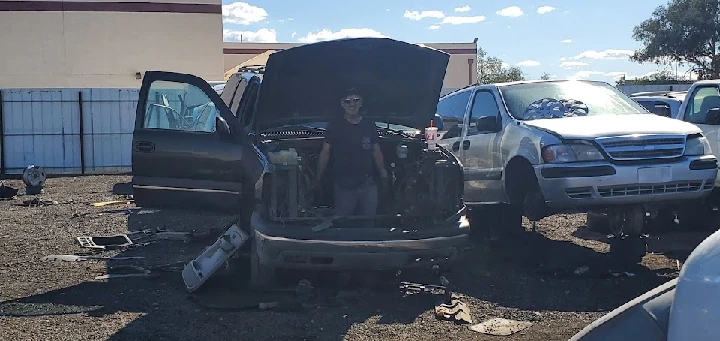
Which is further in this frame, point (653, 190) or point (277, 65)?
point (653, 190)

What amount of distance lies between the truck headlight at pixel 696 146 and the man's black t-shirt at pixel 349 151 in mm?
2988

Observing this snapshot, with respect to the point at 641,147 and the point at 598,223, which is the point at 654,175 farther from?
the point at 598,223

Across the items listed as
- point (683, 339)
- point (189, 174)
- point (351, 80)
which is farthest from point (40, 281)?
point (683, 339)

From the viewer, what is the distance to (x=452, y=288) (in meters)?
6.98

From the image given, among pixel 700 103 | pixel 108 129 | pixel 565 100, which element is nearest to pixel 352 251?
pixel 565 100

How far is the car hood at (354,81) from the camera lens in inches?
278

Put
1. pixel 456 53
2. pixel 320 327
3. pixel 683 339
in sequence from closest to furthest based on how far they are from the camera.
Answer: pixel 683 339 → pixel 320 327 → pixel 456 53

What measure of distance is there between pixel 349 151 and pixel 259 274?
1.31 metres

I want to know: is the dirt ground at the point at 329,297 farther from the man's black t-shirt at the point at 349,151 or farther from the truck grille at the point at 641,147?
the truck grille at the point at 641,147

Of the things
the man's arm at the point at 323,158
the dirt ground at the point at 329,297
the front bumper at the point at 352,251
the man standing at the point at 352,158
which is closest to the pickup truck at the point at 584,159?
the dirt ground at the point at 329,297

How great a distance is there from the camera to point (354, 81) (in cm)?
750

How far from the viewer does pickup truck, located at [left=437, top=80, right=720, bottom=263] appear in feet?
24.4

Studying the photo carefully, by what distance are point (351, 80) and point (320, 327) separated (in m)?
→ 2.59

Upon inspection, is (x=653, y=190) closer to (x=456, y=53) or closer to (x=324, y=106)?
(x=324, y=106)
